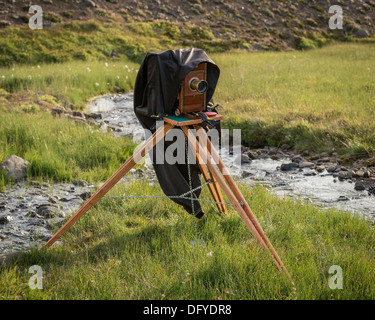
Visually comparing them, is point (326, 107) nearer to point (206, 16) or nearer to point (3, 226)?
point (3, 226)

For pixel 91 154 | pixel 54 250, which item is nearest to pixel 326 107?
pixel 91 154

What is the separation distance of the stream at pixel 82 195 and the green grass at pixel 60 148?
12.0 inches

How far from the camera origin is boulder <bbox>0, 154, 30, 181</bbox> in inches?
234

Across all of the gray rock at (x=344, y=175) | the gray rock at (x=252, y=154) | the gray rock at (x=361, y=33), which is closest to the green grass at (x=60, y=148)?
the gray rock at (x=252, y=154)

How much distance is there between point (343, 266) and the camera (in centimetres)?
325

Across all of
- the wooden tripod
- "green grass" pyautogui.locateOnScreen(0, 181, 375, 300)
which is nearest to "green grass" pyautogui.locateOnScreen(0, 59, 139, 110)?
"green grass" pyautogui.locateOnScreen(0, 181, 375, 300)

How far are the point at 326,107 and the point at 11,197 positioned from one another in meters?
6.72

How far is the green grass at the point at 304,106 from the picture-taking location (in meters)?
7.57

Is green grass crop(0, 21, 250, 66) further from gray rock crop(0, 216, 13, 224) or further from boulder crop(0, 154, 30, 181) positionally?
gray rock crop(0, 216, 13, 224)

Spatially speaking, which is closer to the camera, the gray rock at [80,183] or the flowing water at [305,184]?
the flowing water at [305,184]

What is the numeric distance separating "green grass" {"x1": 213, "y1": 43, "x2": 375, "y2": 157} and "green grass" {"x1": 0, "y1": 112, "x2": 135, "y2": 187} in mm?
2938

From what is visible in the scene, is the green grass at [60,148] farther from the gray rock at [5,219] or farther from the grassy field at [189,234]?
the gray rock at [5,219]

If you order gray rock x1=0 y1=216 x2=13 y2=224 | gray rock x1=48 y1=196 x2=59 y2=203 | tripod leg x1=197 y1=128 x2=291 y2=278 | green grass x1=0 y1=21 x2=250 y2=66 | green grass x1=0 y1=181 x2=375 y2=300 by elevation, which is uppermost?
green grass x1=0 y1=21 x2=250 y2=66

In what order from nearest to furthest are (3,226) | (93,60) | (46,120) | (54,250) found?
(54,250) → (3,226) → (46,120) → (93,60)
